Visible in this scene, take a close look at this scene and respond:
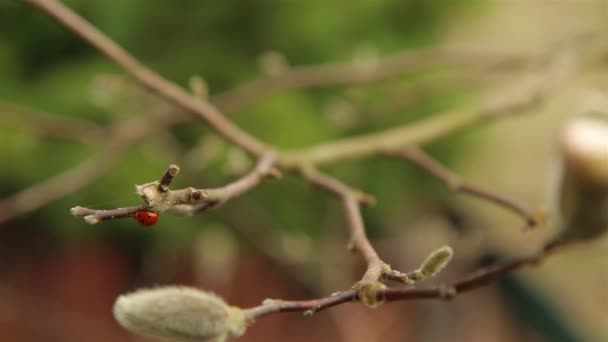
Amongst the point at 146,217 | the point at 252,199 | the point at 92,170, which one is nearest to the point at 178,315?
the point at 146,217

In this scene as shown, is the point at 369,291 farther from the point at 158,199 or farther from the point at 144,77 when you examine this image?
the point at 144,77

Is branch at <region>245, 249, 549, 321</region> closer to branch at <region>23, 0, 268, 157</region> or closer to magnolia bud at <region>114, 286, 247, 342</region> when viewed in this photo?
magnolia bud at <region>114, 286, 247, 342</region>

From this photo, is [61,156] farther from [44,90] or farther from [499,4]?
[499,4]

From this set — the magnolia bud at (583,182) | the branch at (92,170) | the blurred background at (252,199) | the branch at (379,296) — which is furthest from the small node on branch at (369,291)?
the blurred background at (252,199)

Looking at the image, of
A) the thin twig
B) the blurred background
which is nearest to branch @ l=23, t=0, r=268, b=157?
the thin twig

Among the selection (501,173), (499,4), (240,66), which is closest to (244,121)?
(240,66)

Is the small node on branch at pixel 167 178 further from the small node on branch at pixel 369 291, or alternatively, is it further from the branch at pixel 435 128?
the branch at pixel 435 128
